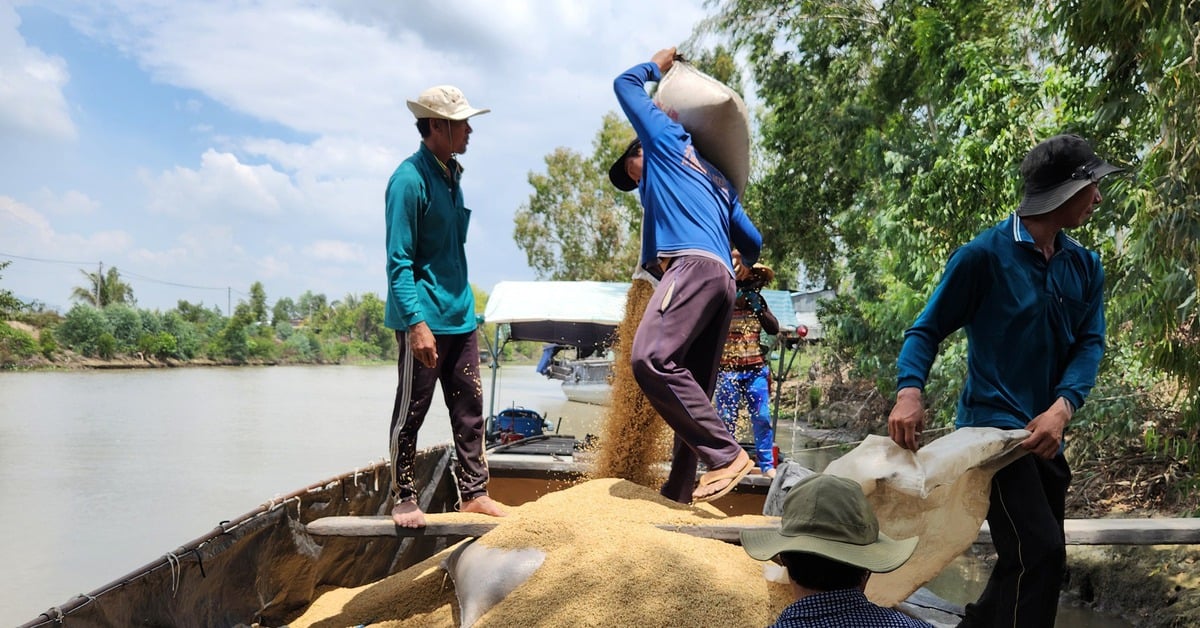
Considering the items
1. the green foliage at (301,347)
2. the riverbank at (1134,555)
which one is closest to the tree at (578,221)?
the riverbank at (1134,555)

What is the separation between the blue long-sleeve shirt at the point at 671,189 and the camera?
2793 mm

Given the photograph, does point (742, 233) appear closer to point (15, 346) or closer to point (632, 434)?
point (632, 434)

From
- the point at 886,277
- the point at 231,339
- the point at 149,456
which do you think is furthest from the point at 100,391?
the point at 886,277

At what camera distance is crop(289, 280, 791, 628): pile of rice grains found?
206 centimetres

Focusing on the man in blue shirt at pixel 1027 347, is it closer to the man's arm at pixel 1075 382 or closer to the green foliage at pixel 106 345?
the man's arm at pixel 1075 382

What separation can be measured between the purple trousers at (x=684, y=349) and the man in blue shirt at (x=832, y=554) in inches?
40.6

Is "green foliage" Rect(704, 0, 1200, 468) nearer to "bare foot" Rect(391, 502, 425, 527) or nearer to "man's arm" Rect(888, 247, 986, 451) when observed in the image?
"man's arm" Rect(888, 247, 986, 451)

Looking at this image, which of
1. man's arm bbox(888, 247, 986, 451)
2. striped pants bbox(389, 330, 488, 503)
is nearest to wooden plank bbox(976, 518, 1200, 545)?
man's arm bbox(888, 247, 986, 451)

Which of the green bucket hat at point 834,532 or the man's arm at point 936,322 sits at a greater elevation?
the man's arm at point 936,322

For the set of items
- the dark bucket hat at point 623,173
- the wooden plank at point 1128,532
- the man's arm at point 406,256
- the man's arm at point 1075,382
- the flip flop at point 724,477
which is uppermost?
the dark bucket hat at point 623,173

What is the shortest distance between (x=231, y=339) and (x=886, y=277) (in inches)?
2293

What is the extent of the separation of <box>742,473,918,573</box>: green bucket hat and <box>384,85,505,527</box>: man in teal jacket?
5.39ft

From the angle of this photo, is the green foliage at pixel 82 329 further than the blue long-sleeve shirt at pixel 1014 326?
Yes

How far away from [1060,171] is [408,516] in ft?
6.87
